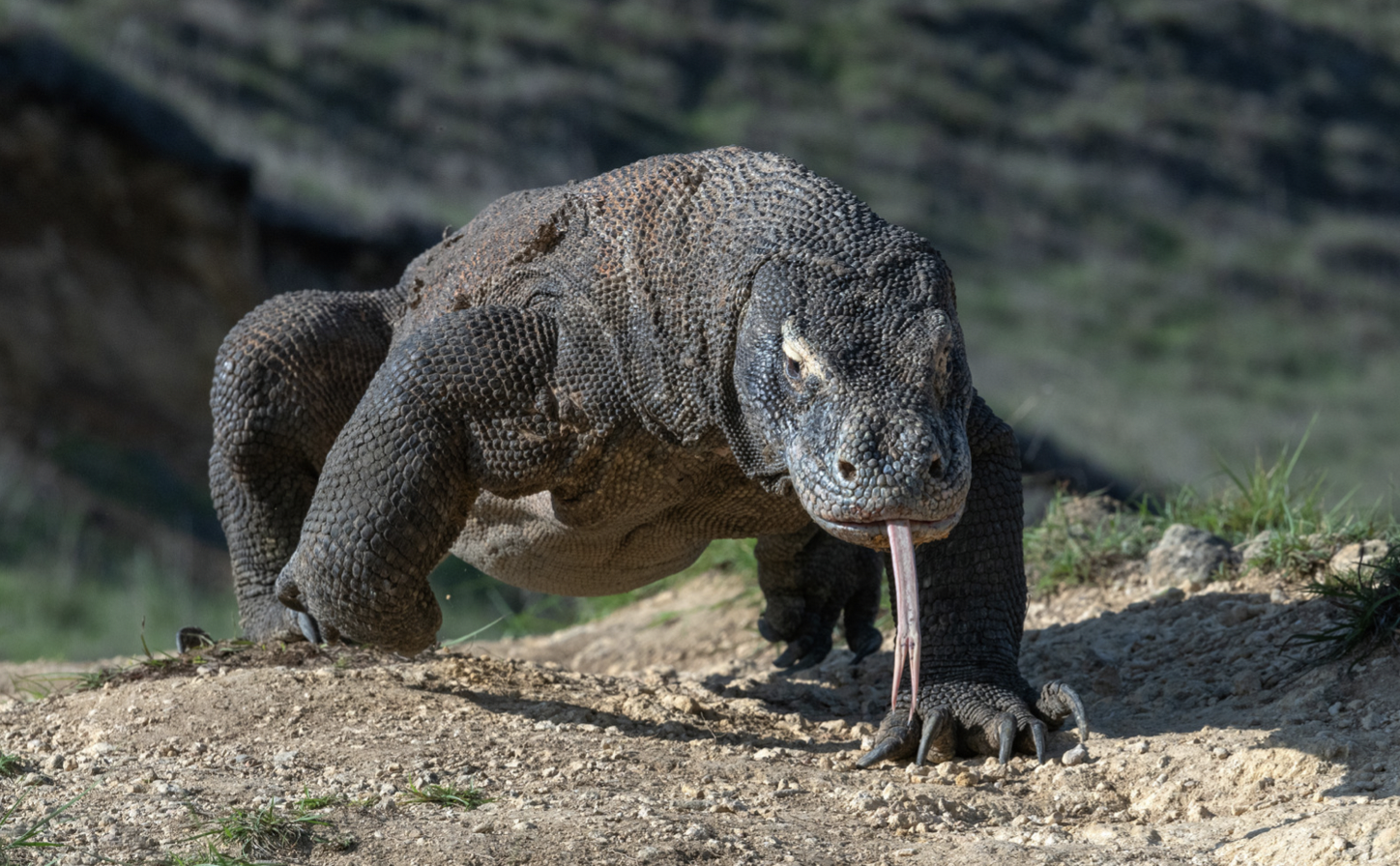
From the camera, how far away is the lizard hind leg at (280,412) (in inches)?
181

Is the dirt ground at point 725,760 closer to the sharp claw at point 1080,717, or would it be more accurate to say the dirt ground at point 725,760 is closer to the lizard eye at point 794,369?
the sharp claw at point 1080,717

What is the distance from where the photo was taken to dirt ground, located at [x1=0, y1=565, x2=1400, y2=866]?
2926 millimetres

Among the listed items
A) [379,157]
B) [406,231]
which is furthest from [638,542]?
[379,157]

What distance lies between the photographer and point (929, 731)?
373cm

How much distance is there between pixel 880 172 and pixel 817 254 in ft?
78.6

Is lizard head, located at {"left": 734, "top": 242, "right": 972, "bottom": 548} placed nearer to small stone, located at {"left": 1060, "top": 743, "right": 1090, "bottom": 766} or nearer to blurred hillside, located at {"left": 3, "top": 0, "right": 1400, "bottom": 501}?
small stone, located at {"left": 1060, "top": 743, "right": 1090, "bottom": 766}

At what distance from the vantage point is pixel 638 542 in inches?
173

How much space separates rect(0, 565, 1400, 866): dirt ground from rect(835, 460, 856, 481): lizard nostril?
0.74m

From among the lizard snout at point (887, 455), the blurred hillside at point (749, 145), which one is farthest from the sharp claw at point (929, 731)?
the blurred hillside at point (749, 145)

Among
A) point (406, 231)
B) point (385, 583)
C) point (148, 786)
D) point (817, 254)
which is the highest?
point (406, 231)

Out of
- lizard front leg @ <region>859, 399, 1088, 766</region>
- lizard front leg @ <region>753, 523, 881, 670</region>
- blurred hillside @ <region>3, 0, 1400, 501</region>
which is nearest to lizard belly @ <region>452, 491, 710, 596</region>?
lizard front leg @ <region>753, 523, 881, 670</region>

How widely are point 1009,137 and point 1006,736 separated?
2684 cm

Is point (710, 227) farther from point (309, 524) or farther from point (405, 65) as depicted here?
point (405, 65)

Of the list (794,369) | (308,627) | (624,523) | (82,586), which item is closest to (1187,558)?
(624,523)
